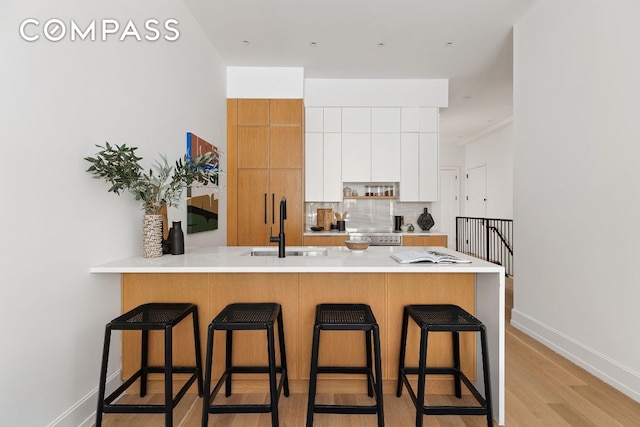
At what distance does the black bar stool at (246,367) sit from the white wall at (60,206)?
723 millimetres

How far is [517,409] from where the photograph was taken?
2025 millimetres

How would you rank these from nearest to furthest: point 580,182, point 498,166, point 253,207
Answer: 1. point 580,182
2. point 253,207
3. point 498,166

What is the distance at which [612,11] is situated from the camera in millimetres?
2361

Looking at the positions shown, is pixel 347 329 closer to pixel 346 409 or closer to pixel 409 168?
pixel 346 409

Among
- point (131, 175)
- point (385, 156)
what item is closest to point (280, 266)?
point (131, 175)

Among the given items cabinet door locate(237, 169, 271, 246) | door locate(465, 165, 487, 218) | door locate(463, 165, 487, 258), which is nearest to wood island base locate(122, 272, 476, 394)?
cabinet door locate(237, 169, 271, 246)

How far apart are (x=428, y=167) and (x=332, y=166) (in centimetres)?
138

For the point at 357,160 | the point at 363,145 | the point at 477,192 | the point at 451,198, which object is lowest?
the point at 451,198

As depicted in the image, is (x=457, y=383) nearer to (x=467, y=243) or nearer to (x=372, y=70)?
(x=372, y=70)

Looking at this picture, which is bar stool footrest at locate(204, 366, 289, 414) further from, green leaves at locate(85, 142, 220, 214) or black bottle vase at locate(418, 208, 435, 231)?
black bottle vase at locate(418, 208, 435, 231)

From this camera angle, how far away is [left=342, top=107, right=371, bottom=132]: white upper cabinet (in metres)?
4.90

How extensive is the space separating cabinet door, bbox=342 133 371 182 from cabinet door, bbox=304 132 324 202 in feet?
1.08

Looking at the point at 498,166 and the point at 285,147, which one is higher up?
the point at 498,166

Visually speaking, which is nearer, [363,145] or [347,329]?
[347,329]
